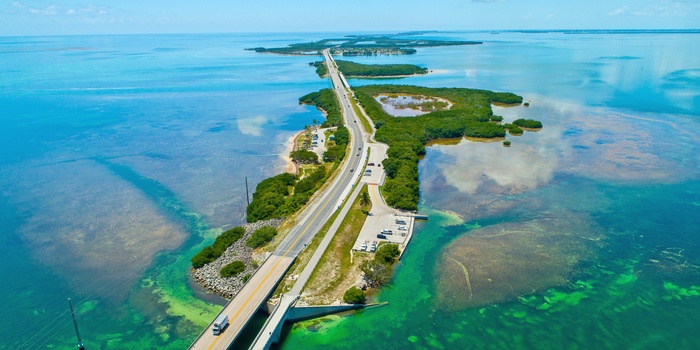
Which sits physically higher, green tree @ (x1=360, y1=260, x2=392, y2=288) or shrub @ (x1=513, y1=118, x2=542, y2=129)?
green tree @ (x1=360, y1=260, x2=392, y2=288)

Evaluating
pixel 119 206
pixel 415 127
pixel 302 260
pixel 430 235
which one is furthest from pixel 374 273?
pixel 415 127

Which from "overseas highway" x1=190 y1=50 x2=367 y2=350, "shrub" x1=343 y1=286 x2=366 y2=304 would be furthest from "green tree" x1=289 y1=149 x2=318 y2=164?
"shrub" x1=343 y1=286 x2=366 y2=304

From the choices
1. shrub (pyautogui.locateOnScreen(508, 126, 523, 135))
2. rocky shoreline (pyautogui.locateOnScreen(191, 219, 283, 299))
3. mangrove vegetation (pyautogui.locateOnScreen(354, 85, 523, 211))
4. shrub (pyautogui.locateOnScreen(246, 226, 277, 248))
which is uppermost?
shrub (pyautogui.locateOnScreen(246, 226, 277, 248))

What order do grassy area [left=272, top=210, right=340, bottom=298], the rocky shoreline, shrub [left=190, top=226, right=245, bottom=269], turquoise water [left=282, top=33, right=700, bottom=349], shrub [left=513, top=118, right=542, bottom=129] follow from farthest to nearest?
shrub [left=513, top=118, right=542, bottom=129], shrub [left=190, top=226, right=245, bottom=269], the rocky shoreline, grassy area [left=272, top=210, right=340, bottom=298], turquoise water [left=282, top=33, right=700, bottom=349]

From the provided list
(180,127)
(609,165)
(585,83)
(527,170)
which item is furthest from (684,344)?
(585,83)

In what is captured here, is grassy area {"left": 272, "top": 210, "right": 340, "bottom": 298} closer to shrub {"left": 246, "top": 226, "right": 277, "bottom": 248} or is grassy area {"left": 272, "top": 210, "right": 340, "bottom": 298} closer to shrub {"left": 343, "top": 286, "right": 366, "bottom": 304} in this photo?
shrub {"left": 246, "top": 226, "right": 277, "bottom": 248}

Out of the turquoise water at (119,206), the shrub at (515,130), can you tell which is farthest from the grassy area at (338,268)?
the shrub at (515,130)

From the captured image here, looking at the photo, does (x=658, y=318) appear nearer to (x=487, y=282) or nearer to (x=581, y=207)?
(x=487, y=282)
